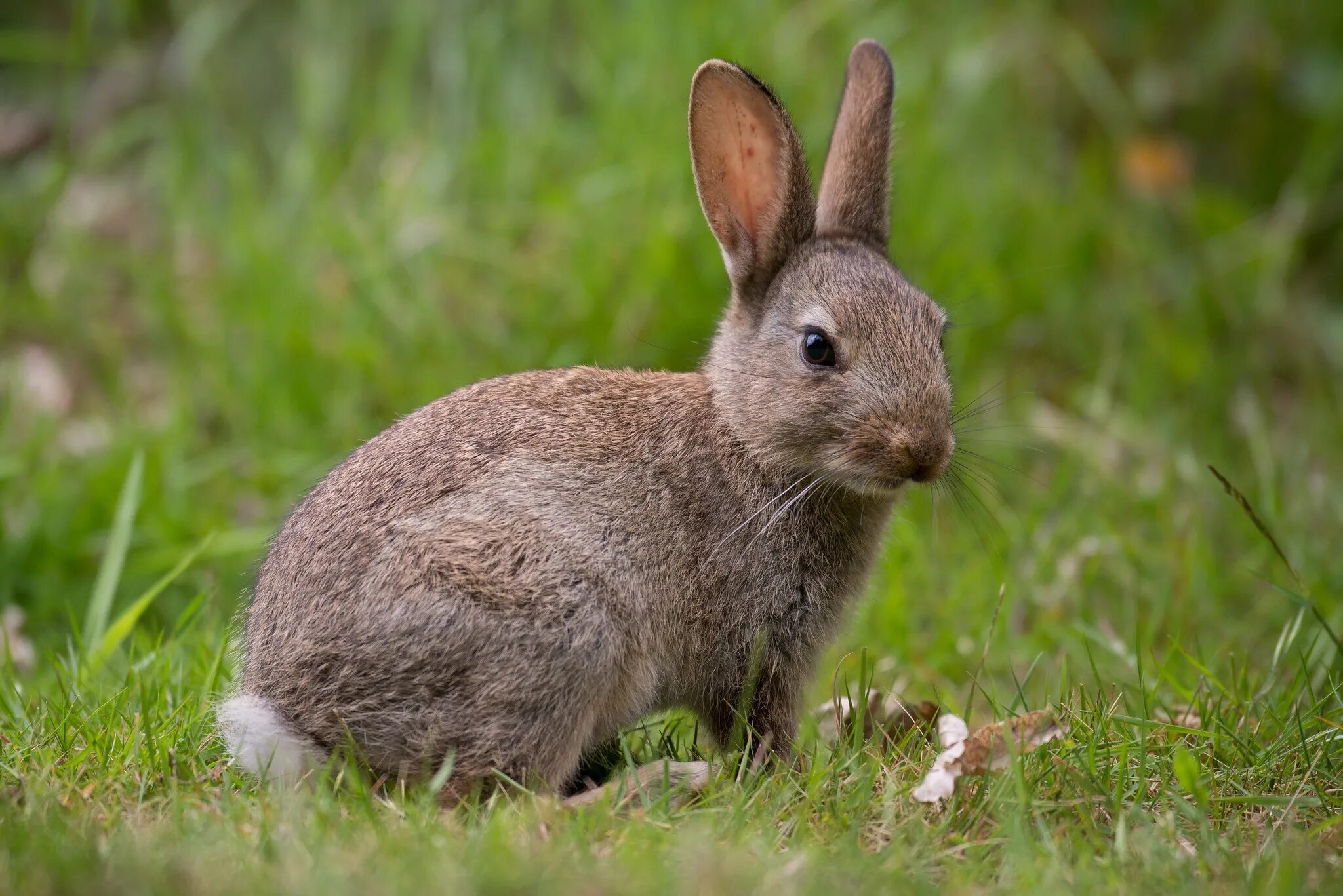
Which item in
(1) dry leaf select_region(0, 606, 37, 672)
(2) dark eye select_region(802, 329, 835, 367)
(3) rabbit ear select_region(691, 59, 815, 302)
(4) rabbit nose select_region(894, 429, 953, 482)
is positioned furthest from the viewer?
(1) dry leaf select_region(0, 606, 37, 672)

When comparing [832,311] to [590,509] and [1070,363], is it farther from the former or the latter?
[1070,363]

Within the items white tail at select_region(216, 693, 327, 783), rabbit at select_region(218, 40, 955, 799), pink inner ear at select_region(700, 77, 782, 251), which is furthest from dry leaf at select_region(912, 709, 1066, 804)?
pink inner ear at select_region(700, 77, 782, 251)

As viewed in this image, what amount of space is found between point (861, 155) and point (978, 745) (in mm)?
2054

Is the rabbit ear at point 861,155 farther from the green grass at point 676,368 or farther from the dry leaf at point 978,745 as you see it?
the dry leaf at point 978,745

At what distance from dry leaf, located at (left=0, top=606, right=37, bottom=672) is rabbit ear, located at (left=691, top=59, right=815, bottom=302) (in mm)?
2587

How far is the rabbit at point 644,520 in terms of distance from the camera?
142 inches

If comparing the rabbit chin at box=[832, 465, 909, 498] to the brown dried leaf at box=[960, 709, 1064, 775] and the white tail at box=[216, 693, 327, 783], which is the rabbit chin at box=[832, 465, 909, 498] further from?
the white tail at box=[216, 693, 327, 783]

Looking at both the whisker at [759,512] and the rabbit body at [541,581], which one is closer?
the rabbit body at [541,581]

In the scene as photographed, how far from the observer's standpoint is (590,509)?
390cm

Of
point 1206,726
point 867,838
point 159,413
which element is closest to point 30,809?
point 867,838

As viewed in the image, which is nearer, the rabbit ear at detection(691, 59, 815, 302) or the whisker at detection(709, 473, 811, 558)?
the whisker at detection(709, 473, 811, 558)

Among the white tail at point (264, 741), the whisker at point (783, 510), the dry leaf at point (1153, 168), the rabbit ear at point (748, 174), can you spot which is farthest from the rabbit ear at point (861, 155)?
the dry leaf at point (1153, 168)

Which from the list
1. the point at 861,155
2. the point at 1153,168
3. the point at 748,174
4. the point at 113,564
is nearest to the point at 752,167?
the point at 748,174

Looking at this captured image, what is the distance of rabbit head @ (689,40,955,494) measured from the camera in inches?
163
